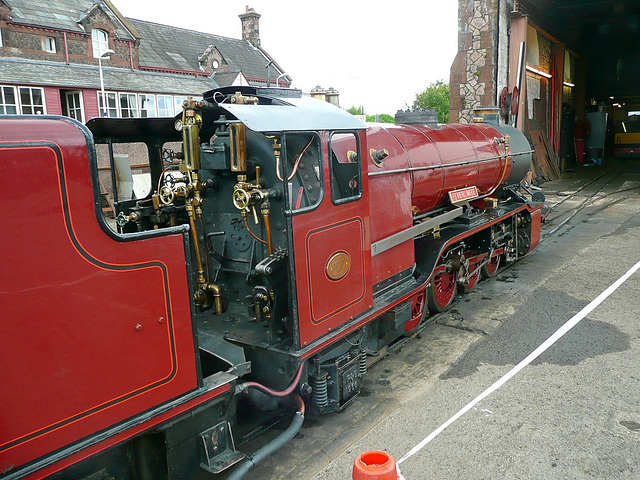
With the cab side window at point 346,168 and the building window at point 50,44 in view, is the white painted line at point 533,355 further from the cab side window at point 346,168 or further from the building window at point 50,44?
the building window at point 50,44

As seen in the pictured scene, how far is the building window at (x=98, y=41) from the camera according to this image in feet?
78.3

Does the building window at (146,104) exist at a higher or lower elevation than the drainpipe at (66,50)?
lower

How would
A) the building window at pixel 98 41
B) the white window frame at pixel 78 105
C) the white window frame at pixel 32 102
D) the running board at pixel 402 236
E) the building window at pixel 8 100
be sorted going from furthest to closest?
the building window at pixel 98 41, the white window frame at pixel 78 105, the white window frame at pixel 32 102, the building window at pixel 8 100, the running board at pixel 402 236

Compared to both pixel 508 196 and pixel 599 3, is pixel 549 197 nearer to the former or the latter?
pixel 599 3

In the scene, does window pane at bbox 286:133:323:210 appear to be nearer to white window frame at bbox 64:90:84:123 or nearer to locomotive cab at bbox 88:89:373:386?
locomotive cab at bbox 88:89:373:386

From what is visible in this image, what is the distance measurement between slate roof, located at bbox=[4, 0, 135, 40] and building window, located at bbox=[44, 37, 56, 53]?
0.55 metres

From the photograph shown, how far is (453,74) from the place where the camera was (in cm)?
1536

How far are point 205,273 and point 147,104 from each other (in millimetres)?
21348

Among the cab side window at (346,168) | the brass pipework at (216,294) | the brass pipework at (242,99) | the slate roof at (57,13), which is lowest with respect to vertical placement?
the brass pipework at (216,294)

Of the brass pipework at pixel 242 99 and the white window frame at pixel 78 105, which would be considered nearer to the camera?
the brass pipework at pixel 242 99

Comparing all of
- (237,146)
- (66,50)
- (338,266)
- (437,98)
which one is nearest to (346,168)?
(338,266)

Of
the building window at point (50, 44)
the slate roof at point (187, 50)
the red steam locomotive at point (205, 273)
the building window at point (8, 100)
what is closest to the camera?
the red steam locomotive at point (205, 273)

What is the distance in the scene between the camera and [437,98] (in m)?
56.1

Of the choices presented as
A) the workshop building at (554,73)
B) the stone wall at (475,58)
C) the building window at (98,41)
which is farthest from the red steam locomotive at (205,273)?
the building window at (98,41)
